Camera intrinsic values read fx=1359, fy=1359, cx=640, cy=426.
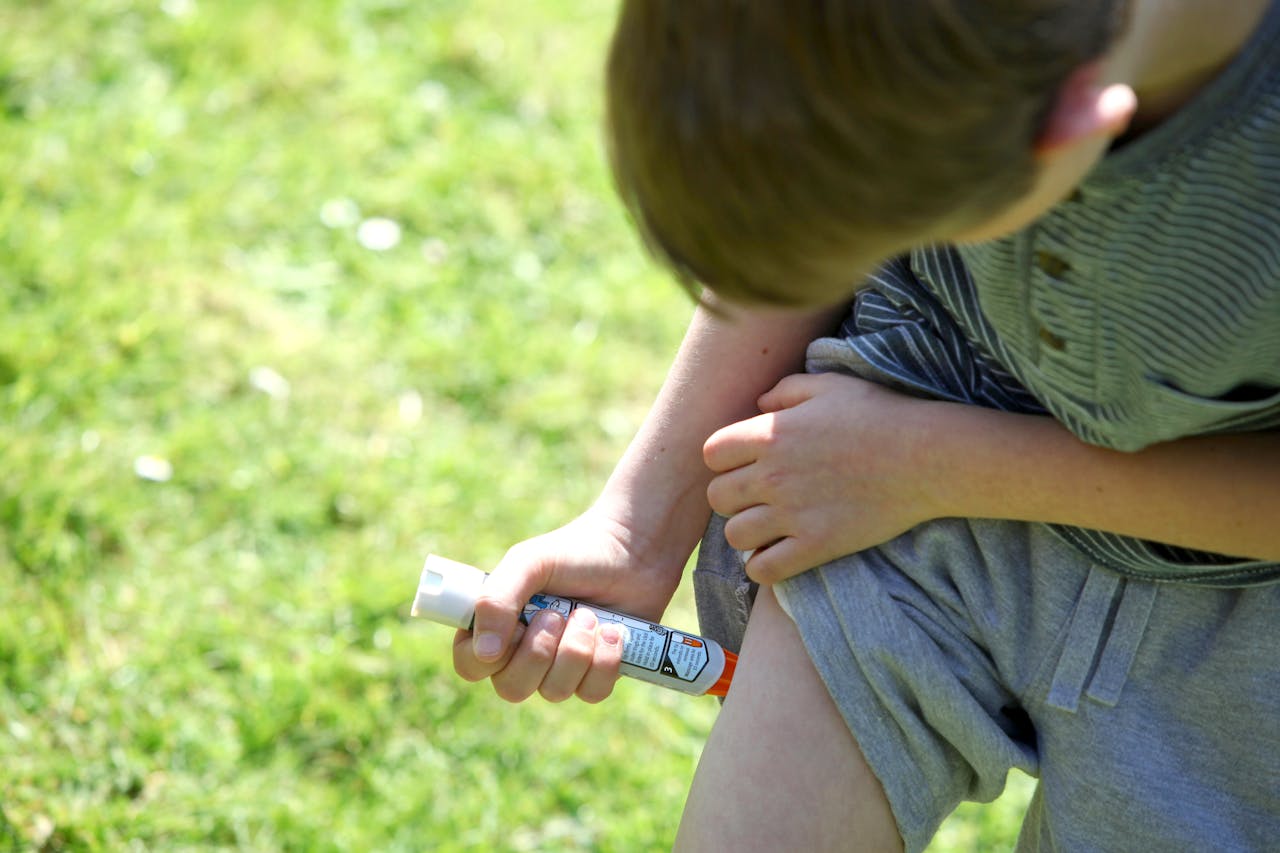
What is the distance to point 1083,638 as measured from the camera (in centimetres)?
115

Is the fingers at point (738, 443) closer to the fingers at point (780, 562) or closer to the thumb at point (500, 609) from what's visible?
the fingers at point (780, 562)

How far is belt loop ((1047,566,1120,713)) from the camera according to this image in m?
1.15

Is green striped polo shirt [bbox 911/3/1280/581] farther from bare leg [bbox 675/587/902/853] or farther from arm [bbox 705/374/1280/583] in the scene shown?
bare leg [bbox 675/587/902/853]

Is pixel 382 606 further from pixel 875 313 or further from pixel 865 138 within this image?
pixel 865 138

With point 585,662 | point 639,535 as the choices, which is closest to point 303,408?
point 639,535

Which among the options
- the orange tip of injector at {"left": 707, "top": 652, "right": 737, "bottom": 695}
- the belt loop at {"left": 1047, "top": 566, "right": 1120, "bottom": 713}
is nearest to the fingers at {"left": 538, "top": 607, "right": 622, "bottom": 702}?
the orange tip of injector at {"left": 707, "top": 652, "right": 737, "bottom": 695}

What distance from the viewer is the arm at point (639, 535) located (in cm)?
131

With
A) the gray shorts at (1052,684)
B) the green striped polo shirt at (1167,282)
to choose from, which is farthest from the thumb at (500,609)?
the green striped polo shirt at (1167,282)

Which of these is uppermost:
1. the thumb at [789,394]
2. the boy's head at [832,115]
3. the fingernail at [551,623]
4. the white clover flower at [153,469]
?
the boy's head at [832,115]

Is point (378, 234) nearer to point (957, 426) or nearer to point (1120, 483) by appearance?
point (957, 426)

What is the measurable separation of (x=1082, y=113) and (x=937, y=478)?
0.42m

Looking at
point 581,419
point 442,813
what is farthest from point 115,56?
point 442,813

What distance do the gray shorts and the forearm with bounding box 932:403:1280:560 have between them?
7 cm

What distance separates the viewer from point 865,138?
0.81 m
